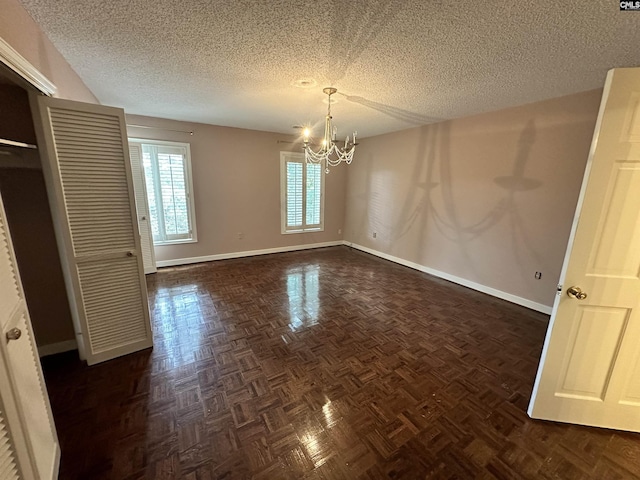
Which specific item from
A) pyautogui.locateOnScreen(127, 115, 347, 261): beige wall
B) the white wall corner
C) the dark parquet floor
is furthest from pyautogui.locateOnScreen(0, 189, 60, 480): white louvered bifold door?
pyautogui.locateOnScreen(127, 115, 347, 261): beige wall

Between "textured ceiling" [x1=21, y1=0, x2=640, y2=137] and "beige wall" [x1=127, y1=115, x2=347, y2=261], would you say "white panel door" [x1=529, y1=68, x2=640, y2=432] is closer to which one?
"textured ceiling" [x1=21, y1=0, x2=640, y2=137]

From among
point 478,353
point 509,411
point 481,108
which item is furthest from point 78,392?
point 481,108

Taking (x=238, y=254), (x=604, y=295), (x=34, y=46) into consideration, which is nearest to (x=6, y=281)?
(x=34, y=46)

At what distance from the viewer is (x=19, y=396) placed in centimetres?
96

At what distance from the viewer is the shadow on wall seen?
10.5 feet

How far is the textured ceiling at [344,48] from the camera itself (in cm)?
148

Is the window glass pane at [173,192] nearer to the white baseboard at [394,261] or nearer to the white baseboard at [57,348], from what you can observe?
the white baseboard at [394,261]

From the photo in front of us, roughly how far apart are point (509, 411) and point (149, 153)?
213 inches

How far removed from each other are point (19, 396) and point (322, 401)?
153 centimetres

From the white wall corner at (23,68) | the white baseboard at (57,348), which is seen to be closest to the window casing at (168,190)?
the white baseboard at (57,348)

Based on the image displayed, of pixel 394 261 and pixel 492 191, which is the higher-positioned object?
pixel 492 191

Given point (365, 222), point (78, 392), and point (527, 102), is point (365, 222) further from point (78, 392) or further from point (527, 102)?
point (78, 392)

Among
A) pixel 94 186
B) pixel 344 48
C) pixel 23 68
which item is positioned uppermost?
pixel 344 48

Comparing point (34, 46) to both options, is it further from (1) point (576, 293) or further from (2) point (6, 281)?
(1) point (576, 293)
